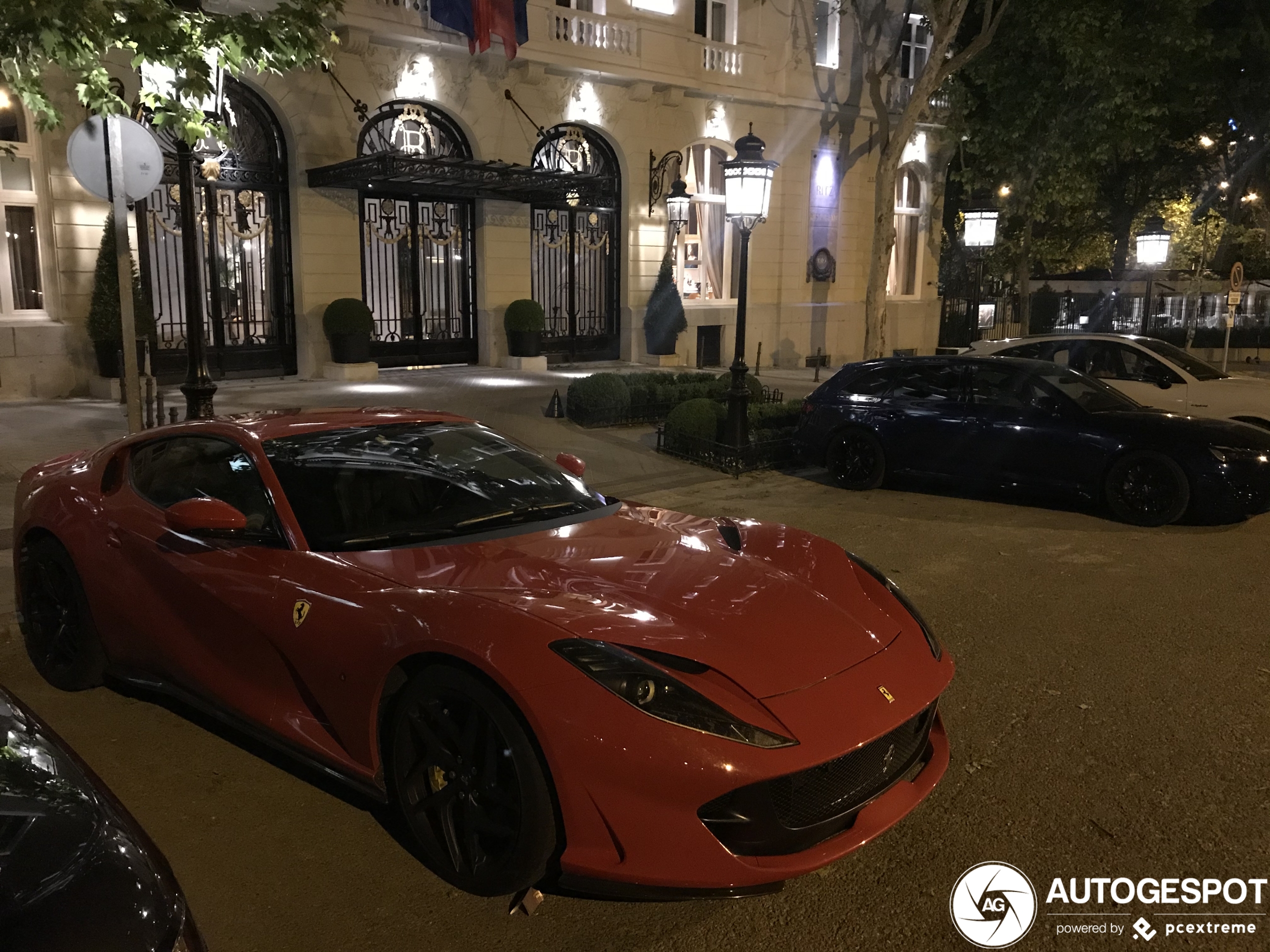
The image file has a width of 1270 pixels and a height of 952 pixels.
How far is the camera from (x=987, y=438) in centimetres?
938

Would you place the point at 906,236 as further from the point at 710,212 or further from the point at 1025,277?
the point at 710,212

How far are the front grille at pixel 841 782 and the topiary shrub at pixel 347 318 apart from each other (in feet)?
47.9

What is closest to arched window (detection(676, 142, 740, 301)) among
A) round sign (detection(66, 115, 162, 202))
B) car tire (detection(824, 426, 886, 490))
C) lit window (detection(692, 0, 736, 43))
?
lit window (detection(692, 0, 736, 43))

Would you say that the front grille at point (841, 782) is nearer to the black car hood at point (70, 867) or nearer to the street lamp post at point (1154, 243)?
the black car hood at point (70, 867)

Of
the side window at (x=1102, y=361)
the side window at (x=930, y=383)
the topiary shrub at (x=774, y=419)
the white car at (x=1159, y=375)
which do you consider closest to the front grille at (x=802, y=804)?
the side window at (x=930, y=383)

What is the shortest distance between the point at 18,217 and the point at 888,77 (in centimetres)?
1911

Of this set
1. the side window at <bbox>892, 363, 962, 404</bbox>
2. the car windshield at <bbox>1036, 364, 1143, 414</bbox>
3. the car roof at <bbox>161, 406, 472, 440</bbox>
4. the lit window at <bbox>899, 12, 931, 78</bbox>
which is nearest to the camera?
the car roof at <bbox>161, 406, 472, 440</bbox>

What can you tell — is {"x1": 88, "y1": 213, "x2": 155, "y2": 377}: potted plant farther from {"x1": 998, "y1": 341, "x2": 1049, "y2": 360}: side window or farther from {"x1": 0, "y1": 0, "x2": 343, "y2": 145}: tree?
{"x1": 998, "y1": 341, "x2": 1049, "y2": 360}: side window

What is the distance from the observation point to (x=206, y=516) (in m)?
3.80

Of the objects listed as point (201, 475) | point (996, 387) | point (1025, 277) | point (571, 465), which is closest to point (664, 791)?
point (571, 465)

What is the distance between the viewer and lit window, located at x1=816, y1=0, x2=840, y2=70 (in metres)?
24.0

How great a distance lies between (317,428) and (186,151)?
4.57m

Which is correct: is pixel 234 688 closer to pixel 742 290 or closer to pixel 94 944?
pixel 94 944

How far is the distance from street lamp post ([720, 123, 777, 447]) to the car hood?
7.07 m
